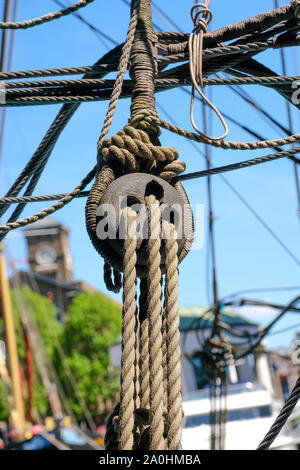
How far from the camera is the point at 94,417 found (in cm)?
Result: 3409

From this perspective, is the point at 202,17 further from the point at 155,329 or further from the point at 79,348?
the point at 79,348

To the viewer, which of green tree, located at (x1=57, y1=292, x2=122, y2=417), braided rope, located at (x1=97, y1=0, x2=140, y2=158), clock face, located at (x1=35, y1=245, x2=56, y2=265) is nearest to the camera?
braided rope, located at (x1=97, y1=0, x2=140, y2=158)

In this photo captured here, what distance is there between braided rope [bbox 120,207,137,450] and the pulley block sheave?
45 mm

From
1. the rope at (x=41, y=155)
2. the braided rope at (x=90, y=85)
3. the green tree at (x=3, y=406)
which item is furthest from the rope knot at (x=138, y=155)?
the green tree at (x=3, y=406)

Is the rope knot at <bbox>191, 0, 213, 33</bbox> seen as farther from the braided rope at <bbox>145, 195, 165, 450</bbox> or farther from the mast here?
the mast

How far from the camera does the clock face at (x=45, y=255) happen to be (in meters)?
63.2

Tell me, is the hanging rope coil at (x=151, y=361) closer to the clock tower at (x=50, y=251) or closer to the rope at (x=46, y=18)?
the rope at (x=46, y=18)

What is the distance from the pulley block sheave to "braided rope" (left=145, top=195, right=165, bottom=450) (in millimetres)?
39

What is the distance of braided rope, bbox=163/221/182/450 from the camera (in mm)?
1695

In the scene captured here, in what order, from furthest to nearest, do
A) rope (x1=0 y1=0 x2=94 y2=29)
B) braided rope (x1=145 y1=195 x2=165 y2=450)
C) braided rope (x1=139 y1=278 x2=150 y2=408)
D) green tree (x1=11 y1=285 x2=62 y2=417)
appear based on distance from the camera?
green tree (x1=11 y1=285 x2=62 y2=417) < rope (x1=0 y1=0 x2=94 y2=29) < braided rope (x1=139 y1=278 x2=150 y2=408) < braided rope (x1=145 y1=195 x2=165 y2=450)

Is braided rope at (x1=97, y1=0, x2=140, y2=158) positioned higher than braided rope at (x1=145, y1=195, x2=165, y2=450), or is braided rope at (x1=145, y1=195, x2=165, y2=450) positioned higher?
braided rope at (x1=97, y1=0, x2=140, y2=158)

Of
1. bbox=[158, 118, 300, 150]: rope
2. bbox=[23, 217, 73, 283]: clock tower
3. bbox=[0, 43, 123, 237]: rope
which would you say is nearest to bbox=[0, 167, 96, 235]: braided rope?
bbox=[158, 118, 300, 150]: rope

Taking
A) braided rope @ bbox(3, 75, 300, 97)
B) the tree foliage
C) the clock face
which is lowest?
braided rope @ bbox(3, 75, 300, 97)

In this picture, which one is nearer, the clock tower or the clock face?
the clock tower
